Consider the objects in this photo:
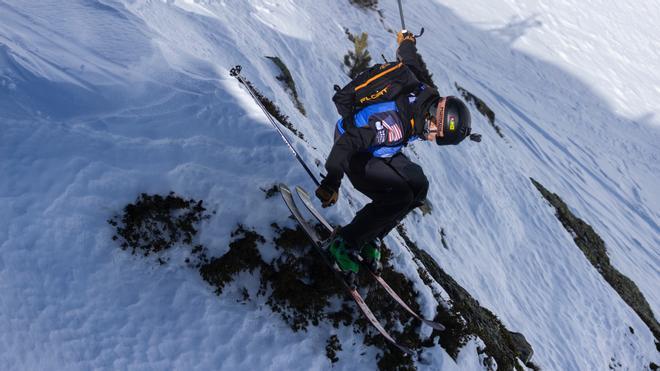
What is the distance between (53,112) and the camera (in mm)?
5785

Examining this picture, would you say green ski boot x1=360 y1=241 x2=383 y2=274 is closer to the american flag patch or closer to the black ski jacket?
the black ski jacket

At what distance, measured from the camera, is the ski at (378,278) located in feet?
19.6

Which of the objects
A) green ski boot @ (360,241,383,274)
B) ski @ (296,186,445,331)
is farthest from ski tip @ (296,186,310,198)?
green ski boot @ (360,241,383,274)

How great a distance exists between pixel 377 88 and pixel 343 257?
1.98 metres

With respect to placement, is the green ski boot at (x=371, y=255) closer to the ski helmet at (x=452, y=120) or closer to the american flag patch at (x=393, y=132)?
the american flag patch at (x=393, y=132)

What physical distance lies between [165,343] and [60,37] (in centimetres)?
483

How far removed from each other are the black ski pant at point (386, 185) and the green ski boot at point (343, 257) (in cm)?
44

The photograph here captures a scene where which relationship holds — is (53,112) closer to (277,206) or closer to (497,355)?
(277,206)

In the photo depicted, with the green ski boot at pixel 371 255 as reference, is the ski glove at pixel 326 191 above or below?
above

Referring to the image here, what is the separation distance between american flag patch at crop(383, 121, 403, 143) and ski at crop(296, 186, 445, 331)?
170 centimetres

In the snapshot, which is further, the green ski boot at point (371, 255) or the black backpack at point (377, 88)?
the green ski boot at point (371, 255)

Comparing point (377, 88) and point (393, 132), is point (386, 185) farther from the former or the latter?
point (377, 88)

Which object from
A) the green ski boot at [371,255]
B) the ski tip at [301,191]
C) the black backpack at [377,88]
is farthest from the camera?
the ski tip at [301,191]

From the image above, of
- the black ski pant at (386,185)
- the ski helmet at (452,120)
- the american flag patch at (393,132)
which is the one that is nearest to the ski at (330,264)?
the black ski pant at (386,185)
